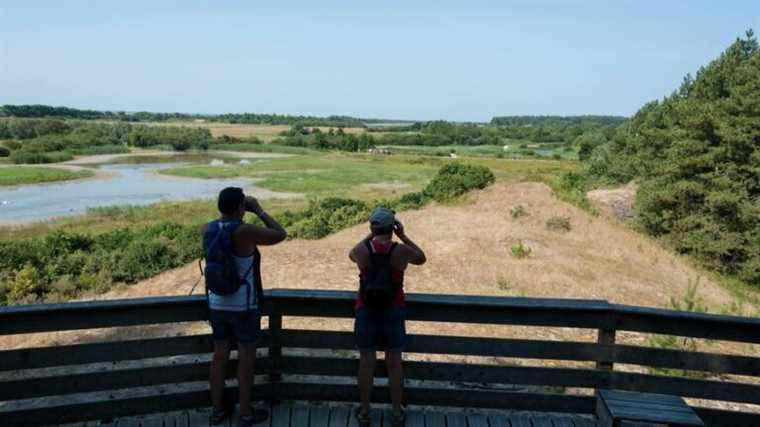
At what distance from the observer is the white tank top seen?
3550mm

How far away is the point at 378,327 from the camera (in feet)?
11.8

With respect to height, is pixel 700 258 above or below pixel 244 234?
below

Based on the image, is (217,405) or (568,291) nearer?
(217,405)

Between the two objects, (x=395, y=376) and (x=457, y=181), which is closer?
(x=395, y=376)

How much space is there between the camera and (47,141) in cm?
9856

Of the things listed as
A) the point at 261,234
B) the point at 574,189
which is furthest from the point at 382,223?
the point at 574,189

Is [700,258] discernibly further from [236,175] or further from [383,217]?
[236,175]

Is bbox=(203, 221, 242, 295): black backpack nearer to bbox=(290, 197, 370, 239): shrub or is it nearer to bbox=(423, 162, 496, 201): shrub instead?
bbox=(290, 197, 370, 239): shrub

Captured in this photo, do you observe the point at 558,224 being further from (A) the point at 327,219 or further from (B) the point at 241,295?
(B) the point at 241,295

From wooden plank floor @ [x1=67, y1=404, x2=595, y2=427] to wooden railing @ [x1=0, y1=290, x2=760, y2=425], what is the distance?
3.1 inches

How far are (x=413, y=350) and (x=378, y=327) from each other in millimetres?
406

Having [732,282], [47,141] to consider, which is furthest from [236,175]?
[732,282]

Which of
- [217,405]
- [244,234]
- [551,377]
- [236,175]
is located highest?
[244,234]

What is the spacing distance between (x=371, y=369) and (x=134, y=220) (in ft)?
118
